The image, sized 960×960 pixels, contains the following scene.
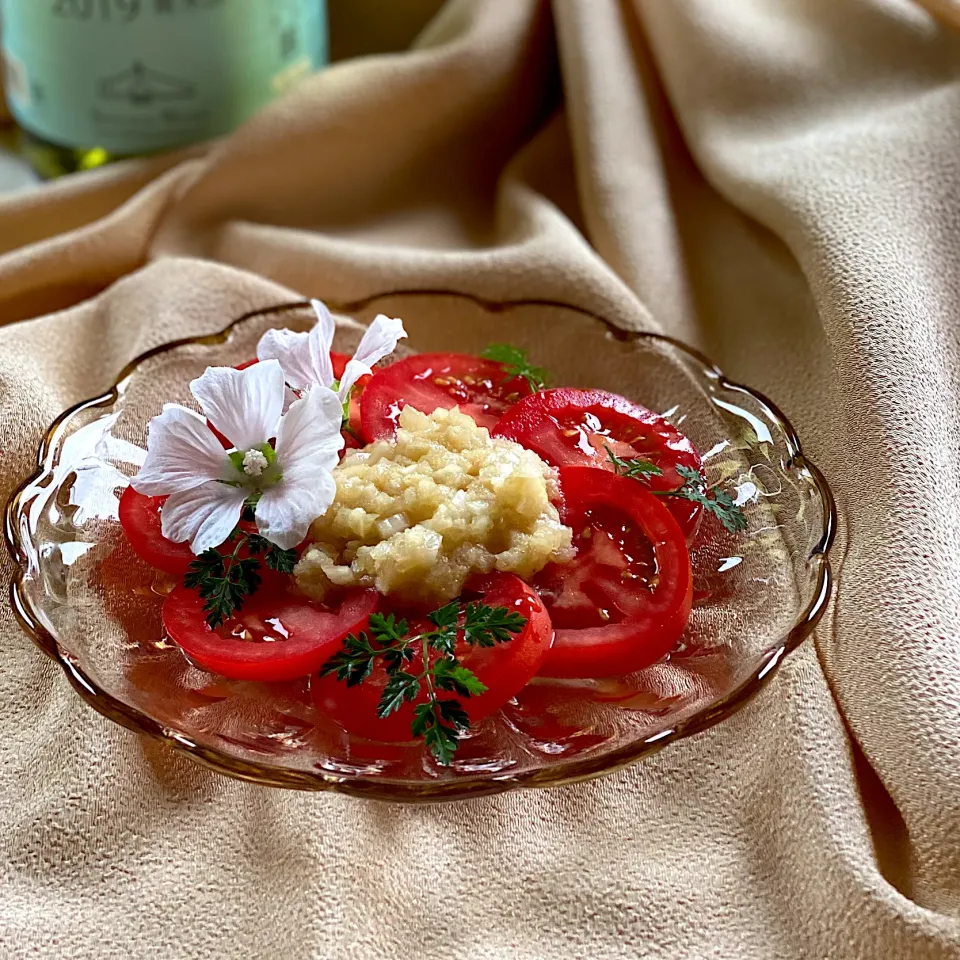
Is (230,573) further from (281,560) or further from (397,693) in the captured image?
(397,693)

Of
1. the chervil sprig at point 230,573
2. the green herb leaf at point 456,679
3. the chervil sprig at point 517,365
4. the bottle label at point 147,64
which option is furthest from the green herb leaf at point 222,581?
the bottle label at point 147,64

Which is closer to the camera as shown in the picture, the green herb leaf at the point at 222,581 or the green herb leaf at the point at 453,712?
the green herb leaf at the point at 453,712

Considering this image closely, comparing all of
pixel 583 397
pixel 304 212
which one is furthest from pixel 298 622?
pixel 304 212

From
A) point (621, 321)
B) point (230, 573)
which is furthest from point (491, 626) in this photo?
point (621, 321)

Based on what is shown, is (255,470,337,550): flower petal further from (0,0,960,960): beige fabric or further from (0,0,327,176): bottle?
(0,0,327,176): bottle

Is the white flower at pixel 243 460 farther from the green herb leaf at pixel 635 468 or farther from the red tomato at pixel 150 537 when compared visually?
the green herb leaf at pixel 635 468

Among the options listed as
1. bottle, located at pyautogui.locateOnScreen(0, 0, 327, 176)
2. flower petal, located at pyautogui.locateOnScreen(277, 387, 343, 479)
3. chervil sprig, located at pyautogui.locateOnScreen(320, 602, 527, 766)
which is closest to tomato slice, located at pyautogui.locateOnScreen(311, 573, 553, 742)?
chervil sprig, located at pyautogui.locateOnScreen(320, 602, 527, 766)

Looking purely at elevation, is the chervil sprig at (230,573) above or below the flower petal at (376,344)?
below

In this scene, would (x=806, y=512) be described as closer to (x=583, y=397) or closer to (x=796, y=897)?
(x=583, y=397)
